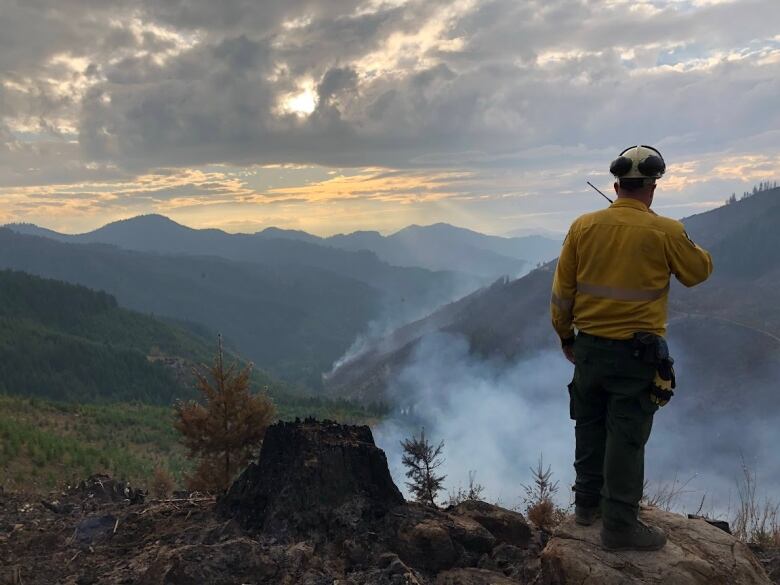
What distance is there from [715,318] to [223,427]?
430ft

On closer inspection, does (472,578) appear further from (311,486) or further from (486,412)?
(486,412)

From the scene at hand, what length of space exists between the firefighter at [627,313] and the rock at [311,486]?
216cm

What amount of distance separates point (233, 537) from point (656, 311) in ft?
13.8

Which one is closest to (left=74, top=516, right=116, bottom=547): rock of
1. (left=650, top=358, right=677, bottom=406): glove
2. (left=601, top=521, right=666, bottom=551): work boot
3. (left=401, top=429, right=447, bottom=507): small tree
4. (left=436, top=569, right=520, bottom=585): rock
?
(left=436, top=569, right=520, bottom=585): rock

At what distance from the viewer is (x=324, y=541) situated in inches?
200

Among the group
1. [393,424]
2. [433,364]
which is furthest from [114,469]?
[433,364]

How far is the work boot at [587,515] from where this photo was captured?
16.9 feet

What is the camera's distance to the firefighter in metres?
4.53

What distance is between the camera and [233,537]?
201 inches

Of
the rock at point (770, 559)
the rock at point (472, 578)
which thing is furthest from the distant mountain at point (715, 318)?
the rock at point (472, 578)

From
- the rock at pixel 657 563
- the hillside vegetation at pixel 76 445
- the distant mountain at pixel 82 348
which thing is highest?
the rock at pixel 657 563

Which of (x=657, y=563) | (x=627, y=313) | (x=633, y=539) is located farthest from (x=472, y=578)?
(x=627, y=313)

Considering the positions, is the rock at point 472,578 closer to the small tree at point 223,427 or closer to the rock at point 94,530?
the rock at point 94,530

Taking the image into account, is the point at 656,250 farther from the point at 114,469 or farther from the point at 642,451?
the point at 114,469
